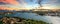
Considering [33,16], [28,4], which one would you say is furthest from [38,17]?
[28,4]

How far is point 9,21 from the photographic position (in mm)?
1432

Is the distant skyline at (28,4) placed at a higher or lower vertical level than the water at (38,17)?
higher

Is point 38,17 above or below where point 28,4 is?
below

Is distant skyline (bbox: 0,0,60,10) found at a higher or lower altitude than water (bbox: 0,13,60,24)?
higher

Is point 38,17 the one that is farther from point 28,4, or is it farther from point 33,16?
point 28,4

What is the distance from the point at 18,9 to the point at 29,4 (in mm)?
143

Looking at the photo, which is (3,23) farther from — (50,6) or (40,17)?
(50,6)

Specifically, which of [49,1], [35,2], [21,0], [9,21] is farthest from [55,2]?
[9,21]

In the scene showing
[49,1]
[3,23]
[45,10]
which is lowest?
[3,23]

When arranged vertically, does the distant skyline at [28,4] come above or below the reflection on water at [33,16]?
above

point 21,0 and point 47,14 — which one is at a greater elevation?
point 21,0

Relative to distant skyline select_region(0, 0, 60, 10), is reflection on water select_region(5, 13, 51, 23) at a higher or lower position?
lower

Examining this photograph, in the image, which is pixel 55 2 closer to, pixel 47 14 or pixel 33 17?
pixel 47 14

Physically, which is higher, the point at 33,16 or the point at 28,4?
the point at 28,4
